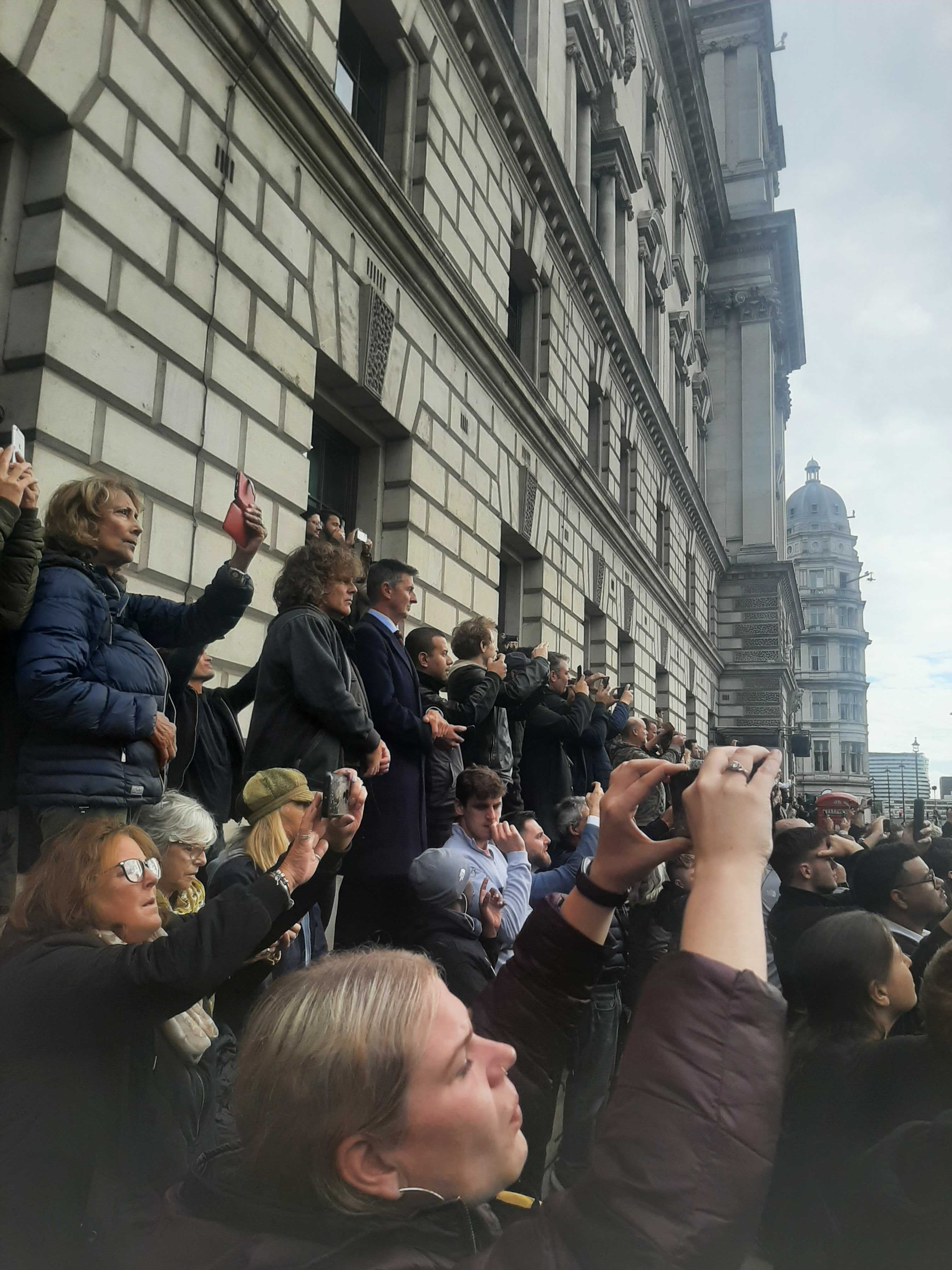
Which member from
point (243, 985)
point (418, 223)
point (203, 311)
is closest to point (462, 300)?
point (418, 223)

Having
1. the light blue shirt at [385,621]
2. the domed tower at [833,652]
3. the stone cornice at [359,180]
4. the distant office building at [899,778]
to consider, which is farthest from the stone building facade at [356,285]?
the domed tower at [833,652]

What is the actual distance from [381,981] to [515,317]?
45.4 feet

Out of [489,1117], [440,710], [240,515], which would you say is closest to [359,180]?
[440,710]

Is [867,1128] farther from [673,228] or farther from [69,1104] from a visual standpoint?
[673,228]

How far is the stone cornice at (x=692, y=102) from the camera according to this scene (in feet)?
81.5

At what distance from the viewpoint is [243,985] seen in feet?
9.41

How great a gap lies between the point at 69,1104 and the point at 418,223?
29.3ft

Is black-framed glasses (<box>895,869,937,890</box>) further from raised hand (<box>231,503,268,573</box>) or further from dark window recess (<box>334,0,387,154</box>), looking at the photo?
dark window recess (<box>334,0,387,154</box>)

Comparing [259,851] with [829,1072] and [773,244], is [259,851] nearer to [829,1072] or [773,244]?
[829,1072]

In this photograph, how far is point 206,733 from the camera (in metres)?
4.89

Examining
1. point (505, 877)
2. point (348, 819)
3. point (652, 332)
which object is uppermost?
point (652, 332)

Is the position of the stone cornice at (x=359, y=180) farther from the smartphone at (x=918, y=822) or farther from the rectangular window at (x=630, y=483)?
the smartphone at (x=918, y=822)

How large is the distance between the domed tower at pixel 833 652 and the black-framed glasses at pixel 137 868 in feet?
290

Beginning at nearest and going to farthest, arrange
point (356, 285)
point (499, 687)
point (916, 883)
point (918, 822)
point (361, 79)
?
1. point (916, 883)
2. point (499, 687)
3. point (356, 285)
4. point (918, 822)
5. point (361, 79)
